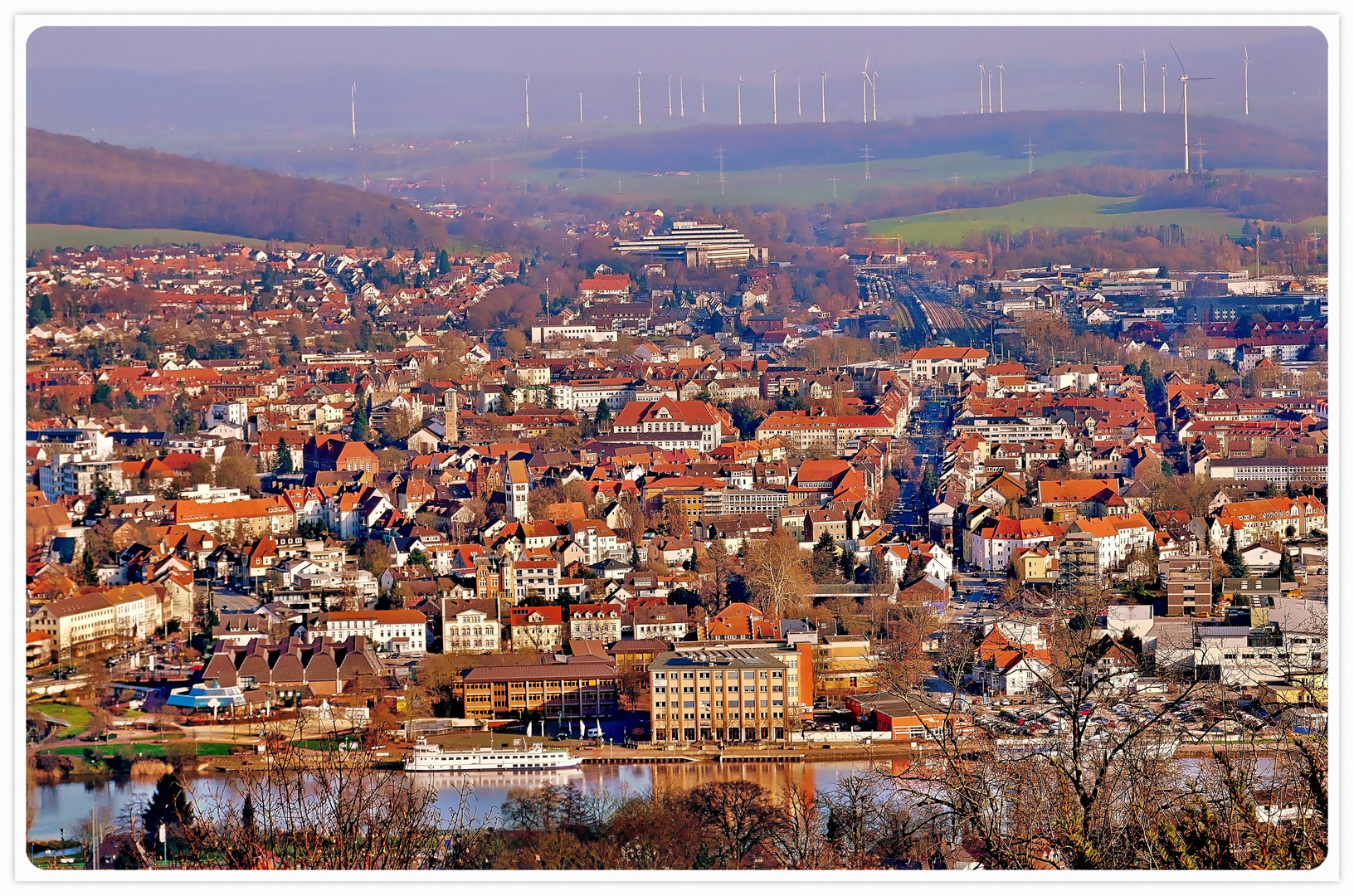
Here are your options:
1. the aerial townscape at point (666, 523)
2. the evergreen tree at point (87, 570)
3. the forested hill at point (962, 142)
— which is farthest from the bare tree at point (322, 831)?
the forested hill at point (962, 142)

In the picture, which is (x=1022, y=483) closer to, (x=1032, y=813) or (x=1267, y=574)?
(x=1267, y=574)

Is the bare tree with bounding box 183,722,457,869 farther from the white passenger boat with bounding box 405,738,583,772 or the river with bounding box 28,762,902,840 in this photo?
the white passenger boat with bounding box 405,738,583,772

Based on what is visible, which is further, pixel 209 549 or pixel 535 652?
pixel 209 549

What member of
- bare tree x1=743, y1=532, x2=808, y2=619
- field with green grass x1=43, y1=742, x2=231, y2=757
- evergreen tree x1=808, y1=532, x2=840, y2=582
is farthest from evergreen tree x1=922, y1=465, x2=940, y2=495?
field with green grass x1=43, y1=742, x2=231, y2=757

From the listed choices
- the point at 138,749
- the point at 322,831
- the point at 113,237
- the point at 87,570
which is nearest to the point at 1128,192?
the point at 113,237

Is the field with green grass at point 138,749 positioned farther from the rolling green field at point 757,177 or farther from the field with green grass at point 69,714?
the rolling green field at point 757,177

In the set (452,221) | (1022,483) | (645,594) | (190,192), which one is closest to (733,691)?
(645,594)
